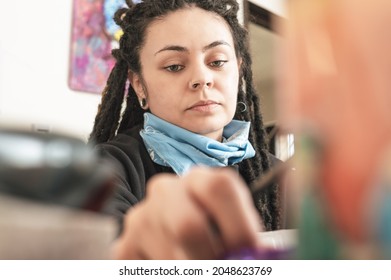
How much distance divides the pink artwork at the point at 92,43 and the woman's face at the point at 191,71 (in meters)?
0.10

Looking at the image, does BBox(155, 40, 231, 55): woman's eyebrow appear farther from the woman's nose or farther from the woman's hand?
A: the woman's hand

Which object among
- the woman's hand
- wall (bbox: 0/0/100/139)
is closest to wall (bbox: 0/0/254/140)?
wall (bbox: 0/0/100/139)

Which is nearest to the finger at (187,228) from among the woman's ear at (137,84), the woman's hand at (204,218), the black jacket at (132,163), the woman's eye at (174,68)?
the woman's hand at (204,218)

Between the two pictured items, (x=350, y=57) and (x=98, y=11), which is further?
(x=98, y=11)

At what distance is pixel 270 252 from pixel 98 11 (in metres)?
0.60

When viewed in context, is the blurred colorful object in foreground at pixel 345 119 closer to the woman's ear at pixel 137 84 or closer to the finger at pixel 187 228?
the finger at pixel 187 228

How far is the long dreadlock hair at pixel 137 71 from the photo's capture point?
52 cm

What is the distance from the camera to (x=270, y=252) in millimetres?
105

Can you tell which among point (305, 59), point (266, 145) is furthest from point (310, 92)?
point (266, 145)

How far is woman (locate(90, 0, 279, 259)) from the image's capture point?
106 mm

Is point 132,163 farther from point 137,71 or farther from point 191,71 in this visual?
point 137,71

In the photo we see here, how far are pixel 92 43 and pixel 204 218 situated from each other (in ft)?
1.86

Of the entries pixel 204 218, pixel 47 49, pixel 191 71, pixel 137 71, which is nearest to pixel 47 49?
pixel 47 49
